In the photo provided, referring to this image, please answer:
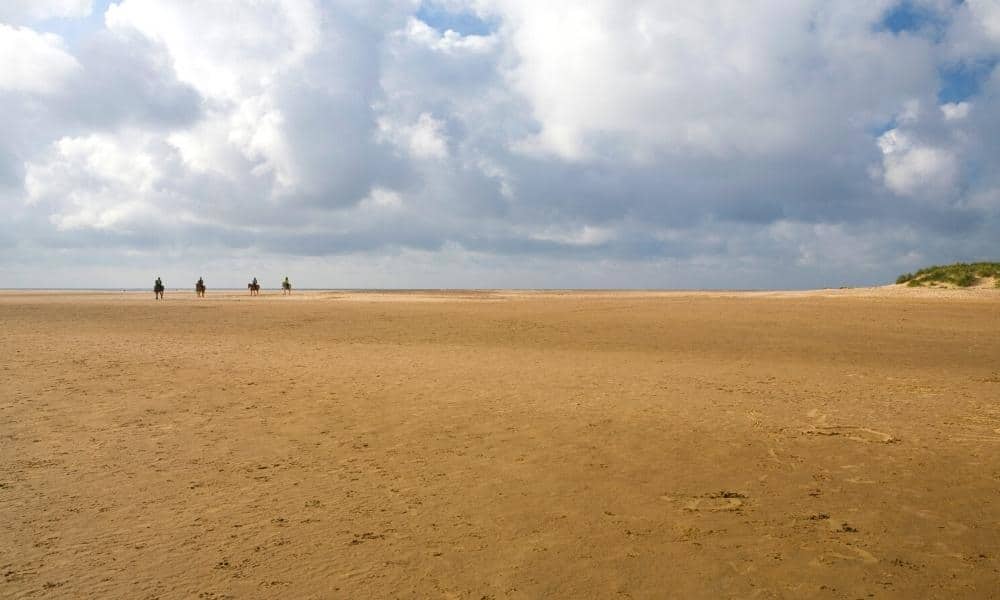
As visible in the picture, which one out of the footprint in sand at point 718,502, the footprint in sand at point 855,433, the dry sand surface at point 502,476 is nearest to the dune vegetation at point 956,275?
the dry sand surface at point 502,476

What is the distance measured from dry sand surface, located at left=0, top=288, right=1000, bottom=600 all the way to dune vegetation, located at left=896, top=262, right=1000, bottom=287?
2487cm

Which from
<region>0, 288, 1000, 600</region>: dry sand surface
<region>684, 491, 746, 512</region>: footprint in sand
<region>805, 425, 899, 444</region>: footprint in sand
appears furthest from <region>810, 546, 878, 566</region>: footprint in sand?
<region>805, 425, 899, 444</region>: footprint in sand

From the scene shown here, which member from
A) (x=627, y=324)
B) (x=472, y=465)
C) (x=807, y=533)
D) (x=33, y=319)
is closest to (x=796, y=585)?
(x=807, y=533)

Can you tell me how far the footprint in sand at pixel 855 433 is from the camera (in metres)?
9.44

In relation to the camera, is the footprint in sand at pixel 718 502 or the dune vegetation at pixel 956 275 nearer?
the footprint in sand at pixel 718 502

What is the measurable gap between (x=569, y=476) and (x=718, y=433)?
3.24 m

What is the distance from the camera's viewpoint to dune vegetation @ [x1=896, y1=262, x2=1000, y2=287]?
37531mm

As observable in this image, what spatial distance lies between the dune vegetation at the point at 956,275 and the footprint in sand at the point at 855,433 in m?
35.1

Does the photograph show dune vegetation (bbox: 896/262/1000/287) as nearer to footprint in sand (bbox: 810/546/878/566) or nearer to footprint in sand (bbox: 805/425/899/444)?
footprint in sand (bbox: 805/425/899/444)

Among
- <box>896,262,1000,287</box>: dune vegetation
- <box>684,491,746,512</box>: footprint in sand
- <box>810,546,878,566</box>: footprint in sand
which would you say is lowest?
<box>810,546,878,566</box>: footprint in sand

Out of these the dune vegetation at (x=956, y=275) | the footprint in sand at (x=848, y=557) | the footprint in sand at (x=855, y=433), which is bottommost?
the footprint in sand at (x=848, y=557)

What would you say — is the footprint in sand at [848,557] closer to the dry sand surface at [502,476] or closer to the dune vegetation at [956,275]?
the dry sand surface at [502,476]

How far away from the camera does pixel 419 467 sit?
27.2ft

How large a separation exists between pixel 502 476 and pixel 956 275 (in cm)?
4191
